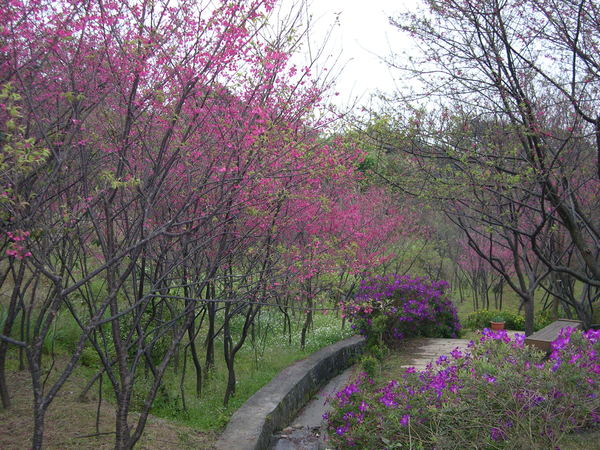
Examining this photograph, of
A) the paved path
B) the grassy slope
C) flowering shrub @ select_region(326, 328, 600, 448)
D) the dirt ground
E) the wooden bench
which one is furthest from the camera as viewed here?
the wooden bench

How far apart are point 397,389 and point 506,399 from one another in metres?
1.15

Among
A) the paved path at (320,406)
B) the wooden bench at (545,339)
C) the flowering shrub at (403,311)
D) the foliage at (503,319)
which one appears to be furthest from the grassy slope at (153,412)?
the foliage at (503,319)

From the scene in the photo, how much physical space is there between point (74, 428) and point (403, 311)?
21.5ft

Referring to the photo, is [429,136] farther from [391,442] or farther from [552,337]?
[391,442]

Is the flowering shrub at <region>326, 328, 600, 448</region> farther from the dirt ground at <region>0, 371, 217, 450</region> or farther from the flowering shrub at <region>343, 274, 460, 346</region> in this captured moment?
the flowering shrub at <region>343, 274, 460, 346</region>

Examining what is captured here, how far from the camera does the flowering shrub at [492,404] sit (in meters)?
3.54

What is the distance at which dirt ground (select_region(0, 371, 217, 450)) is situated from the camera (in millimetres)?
4141

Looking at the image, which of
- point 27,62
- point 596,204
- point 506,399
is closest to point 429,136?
point 596,204

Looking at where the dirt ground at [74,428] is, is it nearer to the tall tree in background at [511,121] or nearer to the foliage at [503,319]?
the tall tree in background at [511,121]

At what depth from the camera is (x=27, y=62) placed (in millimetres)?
3457

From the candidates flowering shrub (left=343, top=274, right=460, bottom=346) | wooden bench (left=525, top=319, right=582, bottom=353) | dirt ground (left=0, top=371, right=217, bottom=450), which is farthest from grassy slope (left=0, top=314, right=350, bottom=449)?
wooden bench (left=525, top=319, right=582, bottom=353)

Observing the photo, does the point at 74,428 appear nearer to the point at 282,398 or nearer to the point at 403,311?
the point at 282,398

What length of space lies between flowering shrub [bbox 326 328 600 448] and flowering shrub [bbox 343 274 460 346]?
4.42 meters

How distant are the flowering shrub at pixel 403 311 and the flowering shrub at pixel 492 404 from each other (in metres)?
4.42
